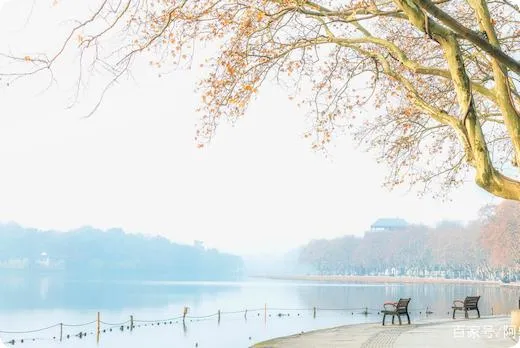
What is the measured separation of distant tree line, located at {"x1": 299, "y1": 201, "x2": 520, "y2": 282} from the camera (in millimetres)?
66312

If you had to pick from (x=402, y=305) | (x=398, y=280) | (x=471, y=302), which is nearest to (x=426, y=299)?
(x=471, y=302)

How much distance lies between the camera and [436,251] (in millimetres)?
115688

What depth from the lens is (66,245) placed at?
18312cm

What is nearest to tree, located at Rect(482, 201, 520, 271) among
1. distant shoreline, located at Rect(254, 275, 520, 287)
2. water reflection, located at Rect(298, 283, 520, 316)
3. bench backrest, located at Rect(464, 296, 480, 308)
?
water reflection, located at Rect(298, 283, 520, 316)

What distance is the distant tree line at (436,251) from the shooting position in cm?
6631

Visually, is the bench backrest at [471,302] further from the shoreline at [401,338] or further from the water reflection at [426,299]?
the water reflection at [426,299]

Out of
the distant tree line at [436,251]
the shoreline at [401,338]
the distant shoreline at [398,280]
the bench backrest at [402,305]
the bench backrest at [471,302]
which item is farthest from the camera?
the distant shoreline at [398,280]

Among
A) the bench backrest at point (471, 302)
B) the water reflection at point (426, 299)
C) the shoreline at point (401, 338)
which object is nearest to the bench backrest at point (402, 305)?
the shoreline at point (401, 338)

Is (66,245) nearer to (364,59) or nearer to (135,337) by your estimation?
(135,337)

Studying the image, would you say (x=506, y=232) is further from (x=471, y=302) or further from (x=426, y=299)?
(x=471, y=302)

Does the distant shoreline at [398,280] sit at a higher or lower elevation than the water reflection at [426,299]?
lower

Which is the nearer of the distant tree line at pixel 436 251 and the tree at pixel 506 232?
the tree at pixel 506 232

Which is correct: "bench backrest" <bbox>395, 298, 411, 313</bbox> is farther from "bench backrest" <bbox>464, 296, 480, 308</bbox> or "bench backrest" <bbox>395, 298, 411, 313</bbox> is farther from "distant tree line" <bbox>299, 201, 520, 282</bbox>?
"distant tree line" <bbox>299, 201, 520, 282</bbox>

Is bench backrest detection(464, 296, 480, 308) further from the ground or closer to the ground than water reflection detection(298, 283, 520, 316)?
further from the ground
